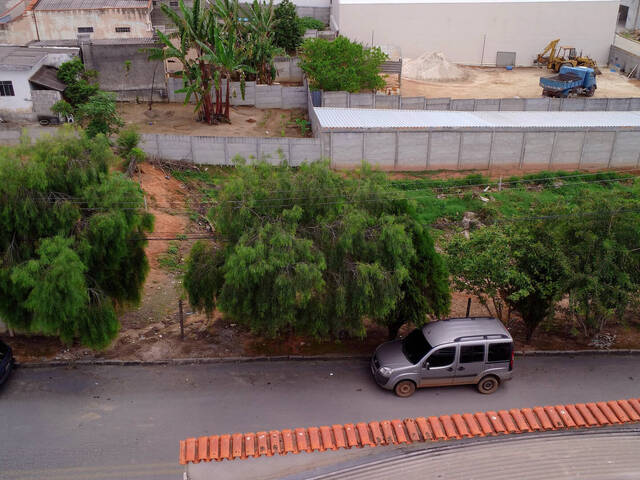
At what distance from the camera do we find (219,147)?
27797 millimetres

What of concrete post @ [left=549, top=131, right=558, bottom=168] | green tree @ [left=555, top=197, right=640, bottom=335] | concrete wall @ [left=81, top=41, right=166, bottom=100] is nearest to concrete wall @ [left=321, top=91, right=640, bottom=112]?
concrete post @ [left=549, top=131, right=558, bottom=168]

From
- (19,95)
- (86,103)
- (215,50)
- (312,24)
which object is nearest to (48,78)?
(19,95)

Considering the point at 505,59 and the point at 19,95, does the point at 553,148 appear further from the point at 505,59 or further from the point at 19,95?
the point at 19,95

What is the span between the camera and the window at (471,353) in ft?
46.5

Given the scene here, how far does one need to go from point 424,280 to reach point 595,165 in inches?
787

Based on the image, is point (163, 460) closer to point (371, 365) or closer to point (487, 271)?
point (371, 365)

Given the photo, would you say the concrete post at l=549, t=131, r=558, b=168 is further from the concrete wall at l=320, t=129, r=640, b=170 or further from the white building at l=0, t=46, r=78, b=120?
the white building at l=0, t=46, r=78, b=120

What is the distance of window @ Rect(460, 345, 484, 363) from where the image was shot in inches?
558

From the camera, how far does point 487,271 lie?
15.3 meters

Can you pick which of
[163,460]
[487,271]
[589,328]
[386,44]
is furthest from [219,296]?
[386,44]

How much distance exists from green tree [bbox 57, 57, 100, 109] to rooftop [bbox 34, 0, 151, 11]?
35.6 feet

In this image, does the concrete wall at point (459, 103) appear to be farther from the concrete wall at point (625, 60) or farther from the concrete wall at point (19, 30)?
the concrete wall at point (19, 30)

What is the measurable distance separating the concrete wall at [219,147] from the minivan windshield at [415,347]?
14.5 meters

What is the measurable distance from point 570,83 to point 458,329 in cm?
3283
